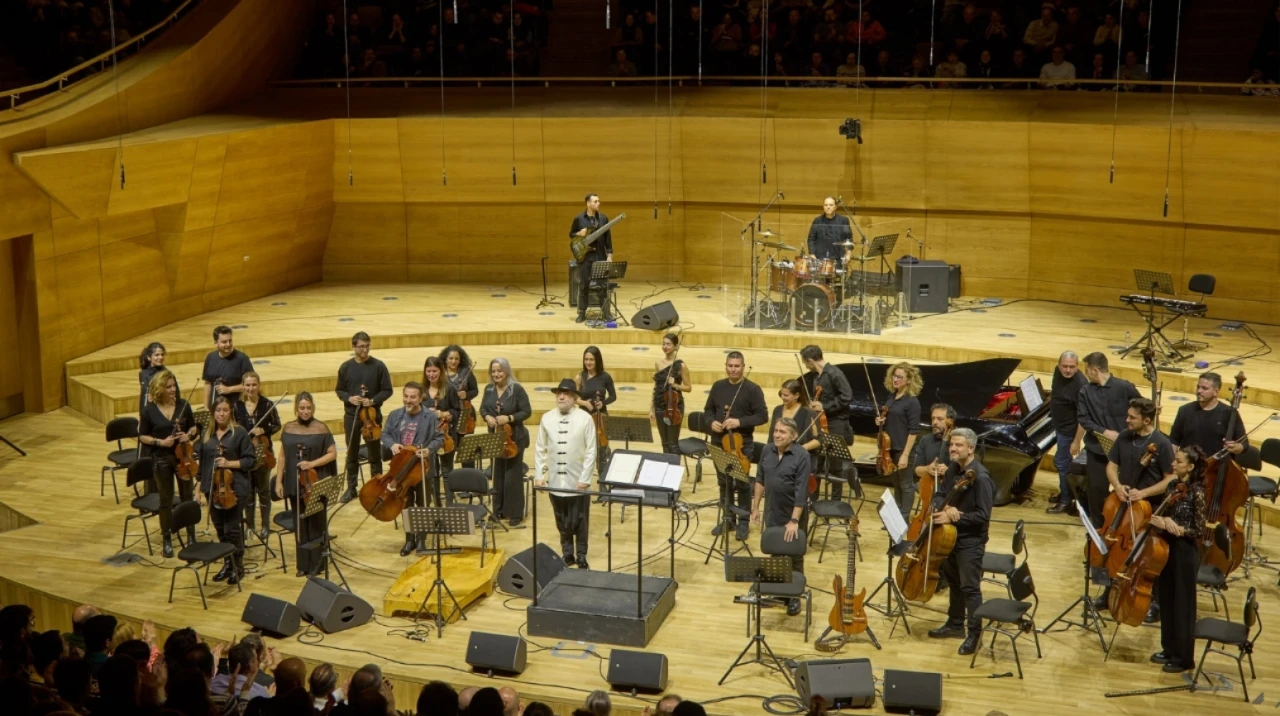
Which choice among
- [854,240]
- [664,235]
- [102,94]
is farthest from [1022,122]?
[102,94]

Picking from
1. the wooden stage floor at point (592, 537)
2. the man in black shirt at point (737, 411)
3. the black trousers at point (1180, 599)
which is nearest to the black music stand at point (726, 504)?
the man in black shirt at point (737, 411)

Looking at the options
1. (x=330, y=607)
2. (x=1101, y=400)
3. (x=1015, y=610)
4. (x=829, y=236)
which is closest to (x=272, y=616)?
(x=330, y=607)

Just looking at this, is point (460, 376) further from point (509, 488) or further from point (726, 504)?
point (726, 504)

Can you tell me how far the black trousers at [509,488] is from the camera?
949cm

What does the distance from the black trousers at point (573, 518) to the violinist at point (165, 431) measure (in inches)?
97.2

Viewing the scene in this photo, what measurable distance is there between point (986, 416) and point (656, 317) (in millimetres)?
3867

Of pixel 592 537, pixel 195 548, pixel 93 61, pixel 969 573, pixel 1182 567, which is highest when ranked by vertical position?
pixel 93 61

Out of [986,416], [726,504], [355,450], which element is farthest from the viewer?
[986,416]

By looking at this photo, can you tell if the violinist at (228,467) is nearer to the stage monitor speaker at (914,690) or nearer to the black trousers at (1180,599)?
the stage monitor speaker at (914,690)

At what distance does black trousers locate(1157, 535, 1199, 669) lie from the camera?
23.5 feet

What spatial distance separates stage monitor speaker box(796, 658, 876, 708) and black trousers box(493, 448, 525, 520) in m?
3.20

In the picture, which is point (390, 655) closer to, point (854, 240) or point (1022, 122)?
point (854, 240)

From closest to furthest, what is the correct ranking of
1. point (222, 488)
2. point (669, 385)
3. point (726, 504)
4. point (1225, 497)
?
point (1225, 497)
point (222, 488)
point (726, 504)
point (669, 385)

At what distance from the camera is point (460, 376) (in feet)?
31.6
